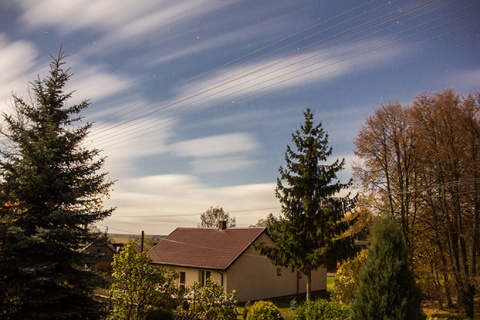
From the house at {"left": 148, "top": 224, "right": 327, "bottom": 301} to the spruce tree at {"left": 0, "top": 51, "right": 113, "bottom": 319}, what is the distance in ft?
54.8

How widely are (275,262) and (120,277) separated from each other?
9.97m

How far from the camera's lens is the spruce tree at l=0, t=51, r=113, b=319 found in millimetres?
11648

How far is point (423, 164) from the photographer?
2442 centimetres

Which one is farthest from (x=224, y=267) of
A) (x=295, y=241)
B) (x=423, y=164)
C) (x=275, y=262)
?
(x=423, y=164)

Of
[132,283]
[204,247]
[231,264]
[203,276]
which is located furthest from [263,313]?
[204,247]

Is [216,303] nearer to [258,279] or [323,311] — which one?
[323,311]

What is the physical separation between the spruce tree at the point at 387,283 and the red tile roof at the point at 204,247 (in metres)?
18.7

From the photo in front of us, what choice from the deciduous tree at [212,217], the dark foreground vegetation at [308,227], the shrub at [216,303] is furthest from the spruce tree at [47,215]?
the deciduous tree at [212,217]

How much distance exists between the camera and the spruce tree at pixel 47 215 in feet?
38.2

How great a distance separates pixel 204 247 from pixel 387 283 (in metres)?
24.6

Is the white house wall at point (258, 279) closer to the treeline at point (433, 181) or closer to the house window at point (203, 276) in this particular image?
the house window at point (203, 276)

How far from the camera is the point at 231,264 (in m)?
28.5

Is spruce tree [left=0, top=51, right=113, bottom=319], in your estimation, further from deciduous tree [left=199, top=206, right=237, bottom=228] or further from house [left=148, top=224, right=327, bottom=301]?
deciduous tree [left=199, top=206, right=237, bottom=228]

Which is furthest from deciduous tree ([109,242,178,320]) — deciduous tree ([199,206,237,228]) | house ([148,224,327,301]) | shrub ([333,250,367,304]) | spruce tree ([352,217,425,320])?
deciduous tree ([199,206,237,228])
